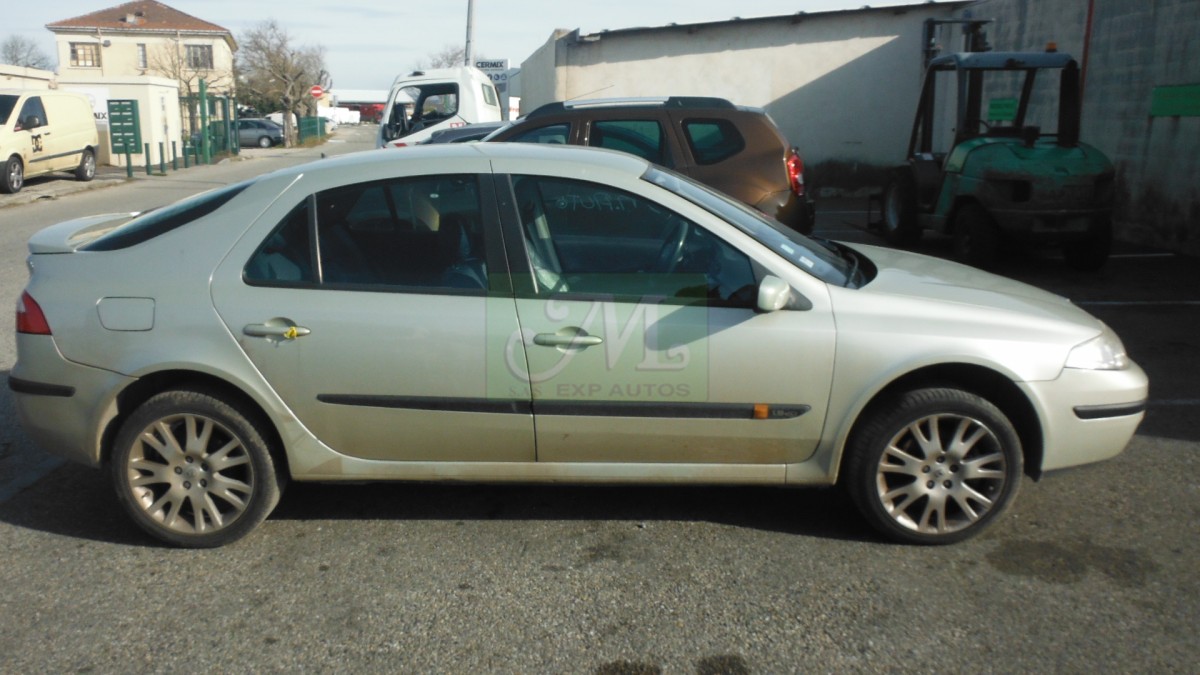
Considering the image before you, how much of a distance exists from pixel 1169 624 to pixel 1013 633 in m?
0.54

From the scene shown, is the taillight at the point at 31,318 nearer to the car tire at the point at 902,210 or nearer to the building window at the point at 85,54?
the car tire at the point at 902,210

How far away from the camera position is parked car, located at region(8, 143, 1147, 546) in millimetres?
4113

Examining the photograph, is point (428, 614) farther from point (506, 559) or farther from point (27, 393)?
point (27, 393)

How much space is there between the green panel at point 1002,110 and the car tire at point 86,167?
18719 mm

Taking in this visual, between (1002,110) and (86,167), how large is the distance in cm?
1909

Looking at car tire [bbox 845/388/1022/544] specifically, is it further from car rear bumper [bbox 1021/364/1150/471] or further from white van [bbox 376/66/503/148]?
white van [bbox 376/66/503/148]

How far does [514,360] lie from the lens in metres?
4.11

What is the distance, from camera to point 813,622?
3.66 m

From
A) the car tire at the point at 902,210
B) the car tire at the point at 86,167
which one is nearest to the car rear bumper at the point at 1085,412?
the car tire at the point at 902,210

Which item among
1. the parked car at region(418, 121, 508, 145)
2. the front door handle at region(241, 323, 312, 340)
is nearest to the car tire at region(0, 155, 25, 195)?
the parked car at region(418, 121, 508, 145)

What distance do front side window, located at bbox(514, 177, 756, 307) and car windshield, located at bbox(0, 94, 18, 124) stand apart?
19.6 metres

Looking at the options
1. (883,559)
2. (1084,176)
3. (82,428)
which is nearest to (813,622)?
(883,559)

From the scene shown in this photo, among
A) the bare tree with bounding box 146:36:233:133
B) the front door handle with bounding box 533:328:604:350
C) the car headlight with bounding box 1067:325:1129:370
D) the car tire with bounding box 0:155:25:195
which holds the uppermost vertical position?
the bare tree with bounding box 146:36:233:133

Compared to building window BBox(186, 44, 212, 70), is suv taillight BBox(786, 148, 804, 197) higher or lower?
lower
